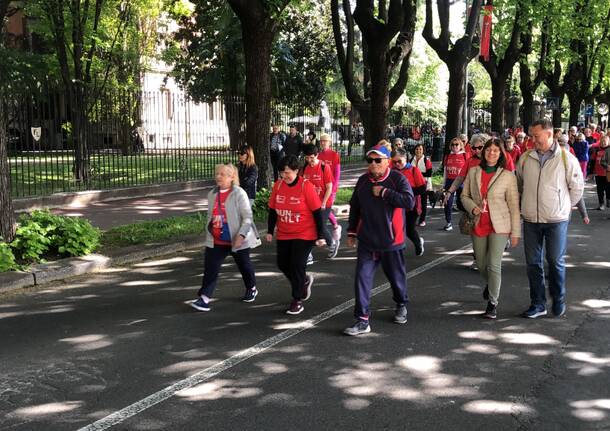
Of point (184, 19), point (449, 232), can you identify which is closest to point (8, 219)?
point (449, 232)

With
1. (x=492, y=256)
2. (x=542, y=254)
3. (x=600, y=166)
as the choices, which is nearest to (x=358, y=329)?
(x=492, y=256)

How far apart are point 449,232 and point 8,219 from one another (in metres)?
7.64

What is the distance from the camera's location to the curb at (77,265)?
819cm

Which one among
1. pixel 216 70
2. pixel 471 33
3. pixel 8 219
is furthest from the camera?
pixel 216 70

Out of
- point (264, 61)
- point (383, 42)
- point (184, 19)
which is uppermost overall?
point (184, 19)

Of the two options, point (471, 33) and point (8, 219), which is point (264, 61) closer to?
point (8, 219)

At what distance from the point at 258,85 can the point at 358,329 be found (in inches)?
355

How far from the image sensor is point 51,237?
9328mm

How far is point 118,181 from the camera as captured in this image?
18.8 metres

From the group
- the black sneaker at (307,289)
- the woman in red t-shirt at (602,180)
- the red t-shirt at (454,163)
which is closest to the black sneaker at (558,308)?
the black sneaker at (307,289)

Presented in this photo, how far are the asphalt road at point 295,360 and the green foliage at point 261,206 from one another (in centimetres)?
495

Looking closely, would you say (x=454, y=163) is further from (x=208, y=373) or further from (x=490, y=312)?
(x=208, y=373)

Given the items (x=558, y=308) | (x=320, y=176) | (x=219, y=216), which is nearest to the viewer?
(x=558, y=308)

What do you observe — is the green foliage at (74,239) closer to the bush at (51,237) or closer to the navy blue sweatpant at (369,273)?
the bush at (51,237)
